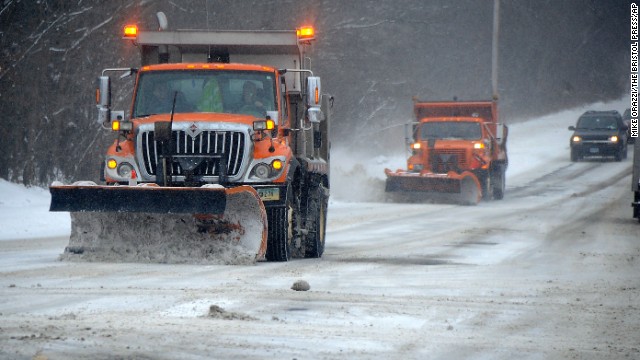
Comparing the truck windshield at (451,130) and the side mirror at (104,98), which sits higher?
the side mirror at (104,98)

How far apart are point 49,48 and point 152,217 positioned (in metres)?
12.6

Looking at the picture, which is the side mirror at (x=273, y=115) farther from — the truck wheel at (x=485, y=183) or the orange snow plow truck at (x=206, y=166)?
the truck wheel at (x=485, y=183)

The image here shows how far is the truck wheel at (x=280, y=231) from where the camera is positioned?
11898 mm

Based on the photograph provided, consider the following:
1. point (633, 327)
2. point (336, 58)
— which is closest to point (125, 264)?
point (633, 327)

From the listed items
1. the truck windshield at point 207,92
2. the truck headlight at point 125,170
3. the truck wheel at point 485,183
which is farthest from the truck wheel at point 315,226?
the truck wheel at point 485,183

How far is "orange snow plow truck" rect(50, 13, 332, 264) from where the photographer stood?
1128 cm

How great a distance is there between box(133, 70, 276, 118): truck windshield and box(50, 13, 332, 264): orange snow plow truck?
0.01m

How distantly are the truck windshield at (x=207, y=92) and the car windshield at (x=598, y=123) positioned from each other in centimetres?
3202

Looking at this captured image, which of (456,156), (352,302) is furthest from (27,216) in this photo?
(456,156)

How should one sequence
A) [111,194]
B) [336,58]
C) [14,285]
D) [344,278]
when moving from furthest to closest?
[336,58]
[111,194]
[344,278]
[14,285]

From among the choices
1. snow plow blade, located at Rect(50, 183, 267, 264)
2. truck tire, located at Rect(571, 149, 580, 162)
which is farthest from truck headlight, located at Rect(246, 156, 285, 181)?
truck tire, located at Rect(571, 149, 580, 162)

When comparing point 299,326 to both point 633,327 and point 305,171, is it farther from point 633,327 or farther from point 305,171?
point 305,171

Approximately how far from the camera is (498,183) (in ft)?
95.9

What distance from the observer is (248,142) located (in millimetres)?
11922
